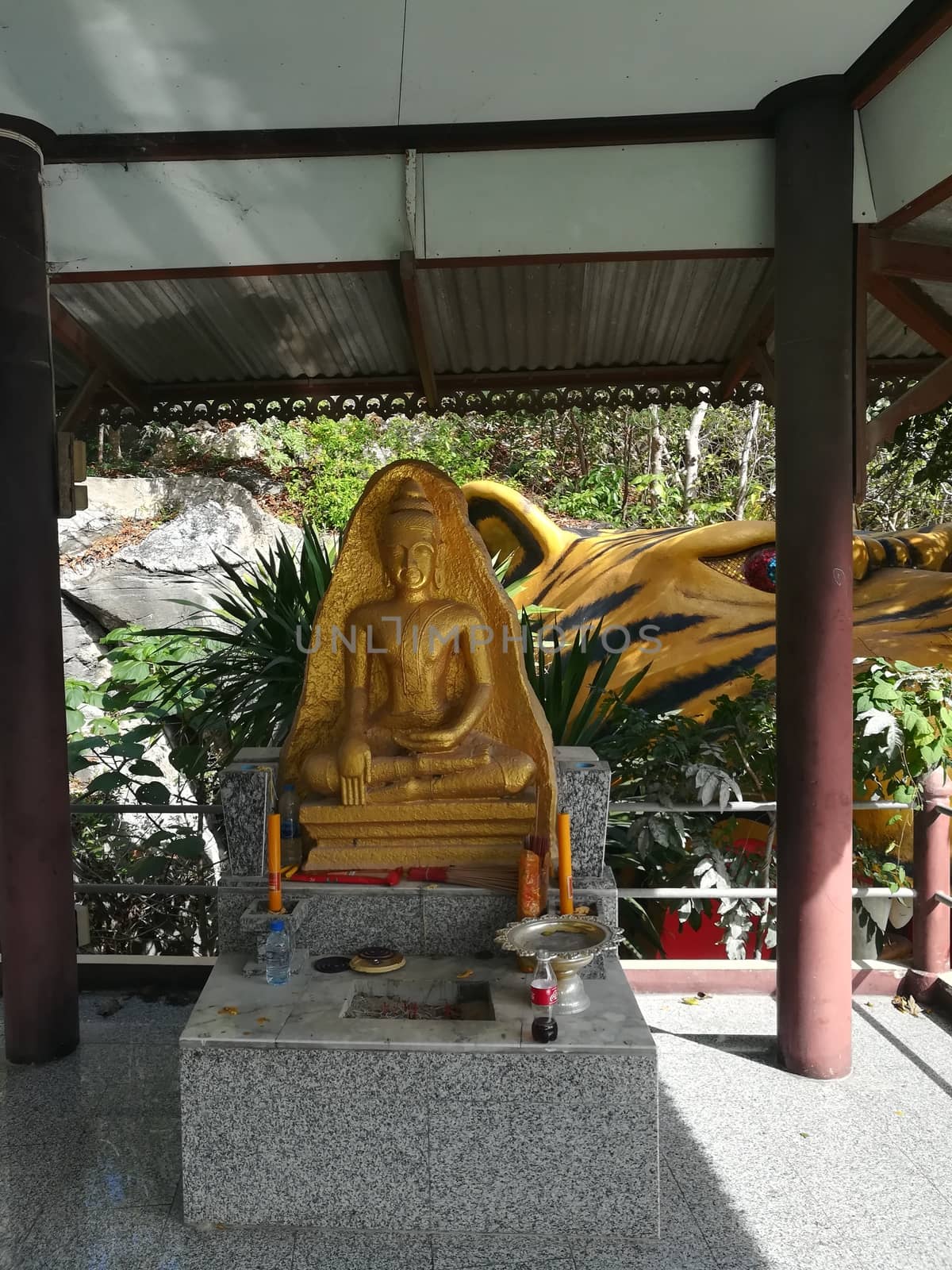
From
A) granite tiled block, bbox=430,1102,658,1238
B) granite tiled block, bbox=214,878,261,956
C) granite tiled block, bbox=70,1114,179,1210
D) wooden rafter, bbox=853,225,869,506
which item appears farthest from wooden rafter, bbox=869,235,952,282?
granite tiled block, bbox=70,1114,179,1210

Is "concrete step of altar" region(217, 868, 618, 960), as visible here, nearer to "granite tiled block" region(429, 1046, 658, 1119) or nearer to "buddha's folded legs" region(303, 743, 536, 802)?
"buddha's folded legs" region(303, 743, 536, 802)

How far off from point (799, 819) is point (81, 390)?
139 inches

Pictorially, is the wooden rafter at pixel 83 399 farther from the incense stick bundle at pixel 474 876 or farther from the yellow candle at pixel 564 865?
the yellow candle at pixel 564 865

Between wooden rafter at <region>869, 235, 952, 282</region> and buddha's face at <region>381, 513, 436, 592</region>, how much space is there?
1.87 metres

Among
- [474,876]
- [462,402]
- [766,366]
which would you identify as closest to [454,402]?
[462,402]

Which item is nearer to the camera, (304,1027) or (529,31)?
(304,1027)

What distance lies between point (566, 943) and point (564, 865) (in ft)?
1.03

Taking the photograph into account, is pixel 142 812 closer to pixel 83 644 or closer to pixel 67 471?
pixel 67 471

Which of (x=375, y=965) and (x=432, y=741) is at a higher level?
(x=432, y=741)

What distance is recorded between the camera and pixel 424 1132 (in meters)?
2.72

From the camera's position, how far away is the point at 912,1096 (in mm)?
3375

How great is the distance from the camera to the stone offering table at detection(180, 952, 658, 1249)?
269 centimetres

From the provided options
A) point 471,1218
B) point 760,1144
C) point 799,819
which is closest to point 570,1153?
point 471,1218

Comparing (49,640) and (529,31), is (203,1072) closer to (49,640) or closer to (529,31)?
(49,640)
